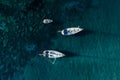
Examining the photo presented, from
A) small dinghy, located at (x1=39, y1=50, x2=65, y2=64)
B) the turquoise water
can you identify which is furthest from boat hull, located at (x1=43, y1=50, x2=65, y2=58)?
the turquoise water

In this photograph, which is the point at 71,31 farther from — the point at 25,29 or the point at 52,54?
the point at 25,29

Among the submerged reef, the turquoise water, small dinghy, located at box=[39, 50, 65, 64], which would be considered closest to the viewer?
the turquoise water

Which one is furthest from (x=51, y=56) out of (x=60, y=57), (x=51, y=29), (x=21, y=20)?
(x=21, y=20)

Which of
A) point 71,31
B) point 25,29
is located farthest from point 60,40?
point 25,29

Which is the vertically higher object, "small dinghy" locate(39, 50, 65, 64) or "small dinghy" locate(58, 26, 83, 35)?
"small dinghy" locate(58, 26, 83, 35)

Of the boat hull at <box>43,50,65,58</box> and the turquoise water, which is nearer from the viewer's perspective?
the turquoise water

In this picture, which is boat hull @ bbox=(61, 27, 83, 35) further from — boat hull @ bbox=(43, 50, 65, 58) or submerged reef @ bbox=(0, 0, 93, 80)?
boat hull @ bbox=(43, 50, 65, 58)

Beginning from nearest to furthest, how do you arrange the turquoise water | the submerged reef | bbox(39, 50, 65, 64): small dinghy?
the turquoise water, bbox(39, 50, 65, 64): small dinghy, the submerged reef
